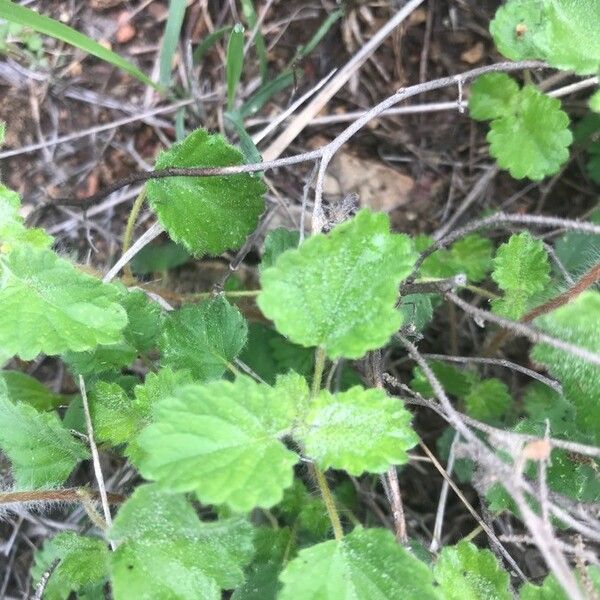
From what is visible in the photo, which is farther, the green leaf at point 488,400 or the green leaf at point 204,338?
the green leaf at point 488,400

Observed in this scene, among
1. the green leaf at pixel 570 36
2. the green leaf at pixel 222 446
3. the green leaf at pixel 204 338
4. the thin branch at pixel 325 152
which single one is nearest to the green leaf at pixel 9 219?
the thin branch at pixel 325 152

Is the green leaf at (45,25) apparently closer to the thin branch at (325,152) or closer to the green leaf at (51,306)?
the thin branch at (325,152)

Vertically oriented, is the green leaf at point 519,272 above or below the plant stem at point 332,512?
above

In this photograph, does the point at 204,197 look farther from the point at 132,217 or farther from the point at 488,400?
the point at 488,400

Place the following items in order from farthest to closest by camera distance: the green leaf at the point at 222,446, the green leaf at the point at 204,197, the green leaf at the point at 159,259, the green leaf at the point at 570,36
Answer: the green leaf at the point at 159,259 → the green leaf at the point at 204,197 → the green leaf at the point at 570,36 → the green leaf at the point at 222,446

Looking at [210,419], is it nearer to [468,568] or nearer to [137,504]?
[137,504]

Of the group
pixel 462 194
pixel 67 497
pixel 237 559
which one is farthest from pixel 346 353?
pixel 462 194
